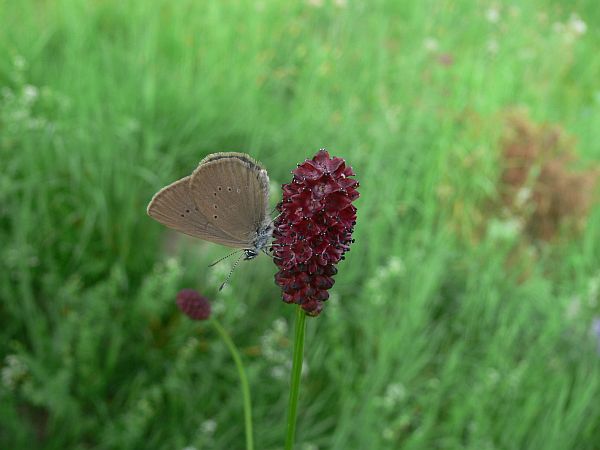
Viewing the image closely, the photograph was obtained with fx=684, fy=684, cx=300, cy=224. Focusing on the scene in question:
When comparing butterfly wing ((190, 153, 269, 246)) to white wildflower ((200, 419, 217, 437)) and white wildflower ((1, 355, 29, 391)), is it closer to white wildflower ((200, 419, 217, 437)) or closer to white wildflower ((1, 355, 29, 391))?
white wildflower ((200, 419, 217, 437))

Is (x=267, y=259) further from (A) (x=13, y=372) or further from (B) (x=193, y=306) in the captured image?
(B) (x=193, y=306)

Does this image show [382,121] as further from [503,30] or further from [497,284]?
[503,30]

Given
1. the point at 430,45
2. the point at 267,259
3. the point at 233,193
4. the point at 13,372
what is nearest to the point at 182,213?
the point at 233,193

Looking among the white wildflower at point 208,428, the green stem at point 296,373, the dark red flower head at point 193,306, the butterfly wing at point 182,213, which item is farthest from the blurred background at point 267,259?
the green stem at point 296,373

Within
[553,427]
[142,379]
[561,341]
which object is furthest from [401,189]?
[142,379]

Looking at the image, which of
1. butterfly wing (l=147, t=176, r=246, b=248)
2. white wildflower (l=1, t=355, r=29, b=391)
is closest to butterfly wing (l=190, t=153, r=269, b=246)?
butterfly wing (l=147, t=176, r=246, b=248)

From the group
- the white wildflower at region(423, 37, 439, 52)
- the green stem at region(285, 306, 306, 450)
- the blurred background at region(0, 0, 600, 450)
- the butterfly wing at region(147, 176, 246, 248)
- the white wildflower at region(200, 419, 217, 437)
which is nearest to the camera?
the green stem at region(285, 306, 306, 450)

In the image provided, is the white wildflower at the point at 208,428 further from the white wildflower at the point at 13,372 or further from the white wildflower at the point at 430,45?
the white wildflower at the point at 430,45
